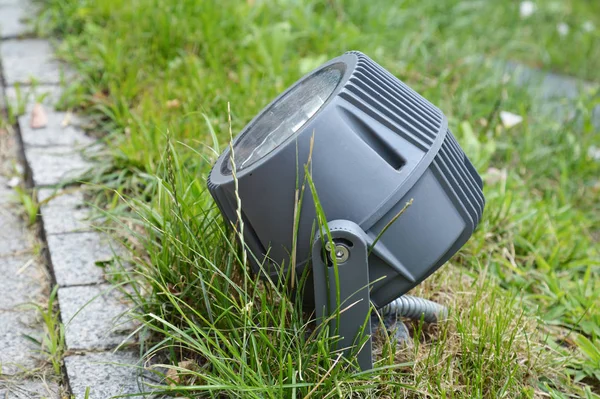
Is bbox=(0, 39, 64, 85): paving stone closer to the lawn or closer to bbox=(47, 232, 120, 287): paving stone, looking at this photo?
the lawn

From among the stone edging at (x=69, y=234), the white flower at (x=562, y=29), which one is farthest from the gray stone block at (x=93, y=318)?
the white flower at (x=562, y=29)

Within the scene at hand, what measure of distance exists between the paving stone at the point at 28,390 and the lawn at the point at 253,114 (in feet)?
0.82

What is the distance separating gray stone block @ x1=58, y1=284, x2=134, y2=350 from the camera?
1.89m

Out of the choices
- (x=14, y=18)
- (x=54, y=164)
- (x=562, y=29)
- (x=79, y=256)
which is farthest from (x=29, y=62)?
(x=562, y=29)

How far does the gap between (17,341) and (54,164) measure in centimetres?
85

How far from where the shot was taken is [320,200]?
4.89 ft

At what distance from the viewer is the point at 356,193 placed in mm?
1477

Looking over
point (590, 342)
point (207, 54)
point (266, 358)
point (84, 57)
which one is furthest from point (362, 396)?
point (84, 57)

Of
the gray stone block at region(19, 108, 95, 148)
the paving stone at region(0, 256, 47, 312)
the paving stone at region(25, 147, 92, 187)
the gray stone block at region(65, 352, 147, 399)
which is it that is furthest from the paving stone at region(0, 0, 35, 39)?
the gray stone block at region(65, 352, 147, 399)

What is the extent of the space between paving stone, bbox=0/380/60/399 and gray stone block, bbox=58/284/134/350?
120 mm

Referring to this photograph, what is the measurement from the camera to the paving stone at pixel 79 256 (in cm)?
212

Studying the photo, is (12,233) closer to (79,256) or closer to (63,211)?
(63,211)

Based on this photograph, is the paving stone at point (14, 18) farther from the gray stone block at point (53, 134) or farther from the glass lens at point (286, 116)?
the glass lens at point (286, 116)

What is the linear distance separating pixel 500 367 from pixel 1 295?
1394 millimetres
